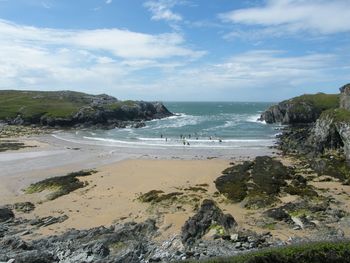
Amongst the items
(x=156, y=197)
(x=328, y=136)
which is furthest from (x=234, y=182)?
(x=328, y=136)

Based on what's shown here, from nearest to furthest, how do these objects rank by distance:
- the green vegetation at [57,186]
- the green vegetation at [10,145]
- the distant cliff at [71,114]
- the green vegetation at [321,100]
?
the green vegetation at [57,186] → the green vegetation at [10,145] → the green vegetation at [321,100] → the distant cliff at [71,114]

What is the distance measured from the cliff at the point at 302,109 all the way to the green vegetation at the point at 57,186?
3211 inches

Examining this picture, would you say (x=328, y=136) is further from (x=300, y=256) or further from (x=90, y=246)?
(x=300, y=256)

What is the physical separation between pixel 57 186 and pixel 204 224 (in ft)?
68.3

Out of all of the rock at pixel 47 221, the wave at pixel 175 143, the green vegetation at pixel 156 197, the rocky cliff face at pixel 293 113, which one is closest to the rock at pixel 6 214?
the rock at pixel 47 221

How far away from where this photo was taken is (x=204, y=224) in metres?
25.2

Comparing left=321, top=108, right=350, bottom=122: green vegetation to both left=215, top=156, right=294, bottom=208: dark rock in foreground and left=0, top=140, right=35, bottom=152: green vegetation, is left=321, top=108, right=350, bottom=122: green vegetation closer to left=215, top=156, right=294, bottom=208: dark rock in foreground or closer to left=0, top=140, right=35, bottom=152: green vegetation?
left=215, top=156, right=294, bottom=208: dark rock in foreground

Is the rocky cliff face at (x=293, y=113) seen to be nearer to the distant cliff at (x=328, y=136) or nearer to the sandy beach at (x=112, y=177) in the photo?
the distant cliff at (x=328, y=136)

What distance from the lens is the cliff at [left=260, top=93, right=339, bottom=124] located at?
362 ft

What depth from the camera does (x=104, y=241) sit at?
78.4 ft

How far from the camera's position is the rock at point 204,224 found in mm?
24078

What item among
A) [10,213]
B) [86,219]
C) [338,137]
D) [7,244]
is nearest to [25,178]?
[10,213]

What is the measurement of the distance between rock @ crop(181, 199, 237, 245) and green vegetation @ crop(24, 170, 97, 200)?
16.9m

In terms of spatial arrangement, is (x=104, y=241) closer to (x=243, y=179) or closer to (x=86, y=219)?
(x=86, y=219)
